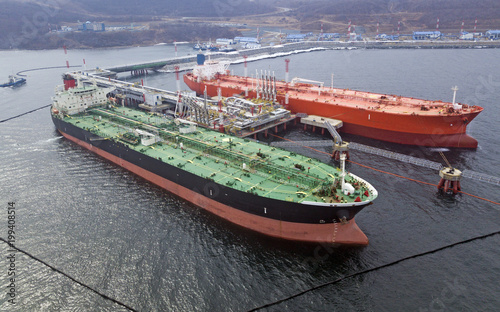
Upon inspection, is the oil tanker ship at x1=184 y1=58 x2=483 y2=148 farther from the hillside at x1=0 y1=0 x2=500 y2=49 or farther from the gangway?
the hillside at x1=0 y1=0 x2=500 y2=49

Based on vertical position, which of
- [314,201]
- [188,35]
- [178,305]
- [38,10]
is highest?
[38,10]

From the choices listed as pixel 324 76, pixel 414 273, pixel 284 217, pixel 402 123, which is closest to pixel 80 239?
pixel 284 217

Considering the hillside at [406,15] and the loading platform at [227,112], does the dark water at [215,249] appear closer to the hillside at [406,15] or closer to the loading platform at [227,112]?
the loading platform at [227,112]

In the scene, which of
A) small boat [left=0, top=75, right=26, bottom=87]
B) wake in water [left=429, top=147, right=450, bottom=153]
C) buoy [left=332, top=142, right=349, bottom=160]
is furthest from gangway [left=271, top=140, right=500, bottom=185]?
small boat [left=0, top=75, right=26, bottom=87]

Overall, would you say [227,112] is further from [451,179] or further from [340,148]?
[451,179]

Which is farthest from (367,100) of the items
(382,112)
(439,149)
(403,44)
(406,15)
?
(406,15)

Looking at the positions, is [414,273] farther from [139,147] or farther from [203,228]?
[139,147]

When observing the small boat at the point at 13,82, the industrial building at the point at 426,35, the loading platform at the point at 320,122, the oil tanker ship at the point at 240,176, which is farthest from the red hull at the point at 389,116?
the industrial building at the point at 426,35
